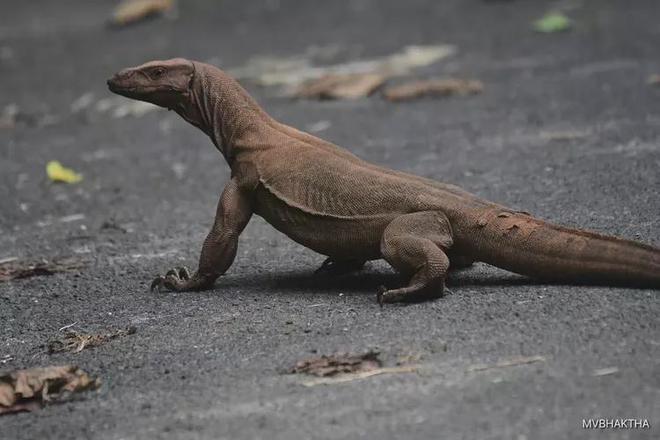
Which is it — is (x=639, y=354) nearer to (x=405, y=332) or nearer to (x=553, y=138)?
(x=405, y=332)

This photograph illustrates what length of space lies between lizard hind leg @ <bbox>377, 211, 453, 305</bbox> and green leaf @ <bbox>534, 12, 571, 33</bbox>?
28.6 feet

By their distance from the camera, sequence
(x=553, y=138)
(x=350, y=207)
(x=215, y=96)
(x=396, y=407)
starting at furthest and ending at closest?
(x=553, y=138) → (x=215, y=96) → (x=350, y=207) → (x=396, y=407)

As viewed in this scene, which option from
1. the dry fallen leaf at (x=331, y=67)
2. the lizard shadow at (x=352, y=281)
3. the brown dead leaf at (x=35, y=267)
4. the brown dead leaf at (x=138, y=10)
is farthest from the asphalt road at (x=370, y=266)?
the brown dead leaf at (x=138, y=10)

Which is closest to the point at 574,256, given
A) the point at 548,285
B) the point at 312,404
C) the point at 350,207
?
the point at 548,285

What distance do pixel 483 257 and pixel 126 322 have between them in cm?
195

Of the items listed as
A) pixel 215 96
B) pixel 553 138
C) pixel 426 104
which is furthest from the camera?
pixel 426 104

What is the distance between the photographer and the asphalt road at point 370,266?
4.34 meters

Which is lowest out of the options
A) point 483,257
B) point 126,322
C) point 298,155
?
point 126,322

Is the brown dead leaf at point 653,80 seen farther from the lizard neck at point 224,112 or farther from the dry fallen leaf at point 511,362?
the dry fallen leaf at point 511,362

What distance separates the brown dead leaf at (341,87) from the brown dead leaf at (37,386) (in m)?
7.32

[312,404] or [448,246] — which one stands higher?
[448,246]

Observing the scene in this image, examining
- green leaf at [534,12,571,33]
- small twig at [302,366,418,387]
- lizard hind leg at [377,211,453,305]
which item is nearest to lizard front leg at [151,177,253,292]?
lizard hind leg at [377,211,453,305]

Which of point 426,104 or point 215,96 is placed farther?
point 426,104

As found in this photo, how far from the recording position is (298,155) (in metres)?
6.16
